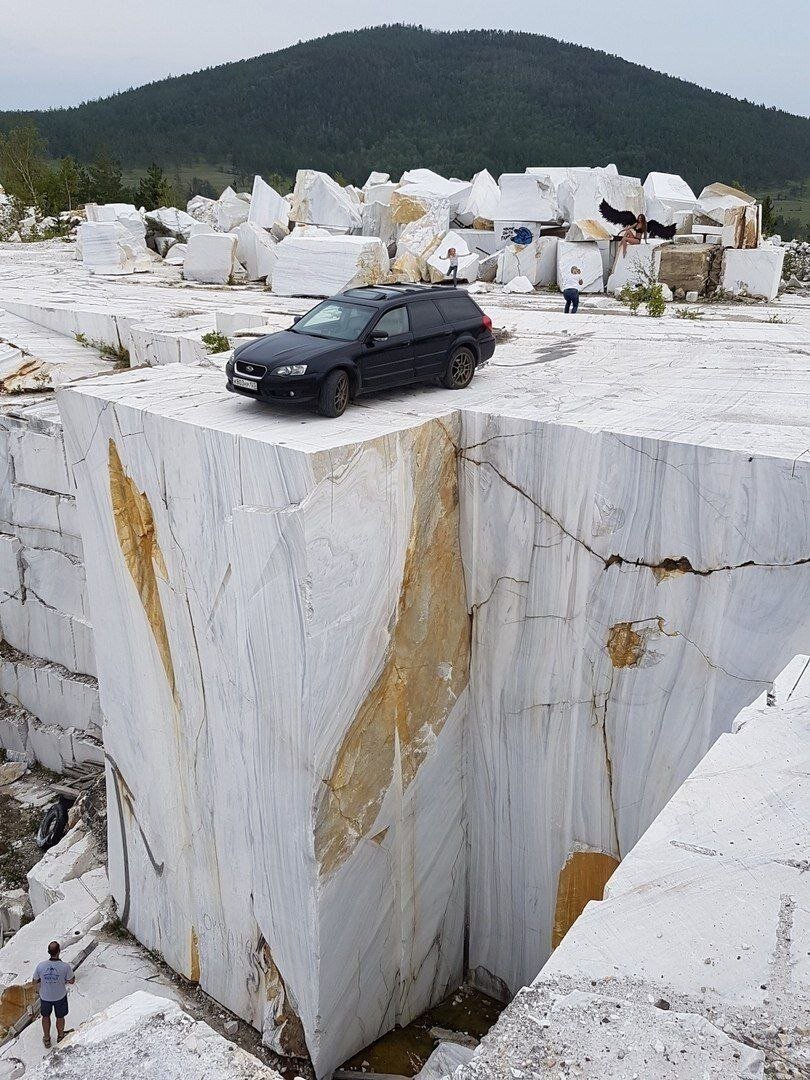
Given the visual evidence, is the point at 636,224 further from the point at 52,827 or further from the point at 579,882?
the point at 52,827

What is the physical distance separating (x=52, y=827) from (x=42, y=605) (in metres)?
2.80

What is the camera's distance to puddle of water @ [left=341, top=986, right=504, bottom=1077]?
665cm

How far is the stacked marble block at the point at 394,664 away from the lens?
5.65 m

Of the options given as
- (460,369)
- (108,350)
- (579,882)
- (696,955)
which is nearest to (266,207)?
(108,350)

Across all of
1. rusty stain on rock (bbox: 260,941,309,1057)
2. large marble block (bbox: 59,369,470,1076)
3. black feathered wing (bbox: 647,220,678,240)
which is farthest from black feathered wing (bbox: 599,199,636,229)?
rusty stain on rock (bbox: 260,941,309,1057)

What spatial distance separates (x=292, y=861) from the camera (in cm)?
610

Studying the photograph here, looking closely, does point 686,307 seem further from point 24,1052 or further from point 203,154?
A: point 203,154

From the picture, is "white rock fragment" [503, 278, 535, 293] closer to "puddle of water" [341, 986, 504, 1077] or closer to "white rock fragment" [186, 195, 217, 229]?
"puddle of water" [341, 986, 504, 1077]

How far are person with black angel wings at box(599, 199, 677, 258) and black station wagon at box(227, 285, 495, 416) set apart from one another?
9.77m

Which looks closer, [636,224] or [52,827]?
[52,827]

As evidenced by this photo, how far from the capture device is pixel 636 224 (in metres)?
16.1

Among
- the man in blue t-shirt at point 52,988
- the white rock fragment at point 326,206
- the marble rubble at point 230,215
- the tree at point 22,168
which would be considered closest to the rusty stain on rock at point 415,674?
the man in blue t-shirt at point 52,988

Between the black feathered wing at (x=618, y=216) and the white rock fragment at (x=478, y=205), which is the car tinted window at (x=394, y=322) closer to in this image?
the black feathered wing at (x=618, y=216)

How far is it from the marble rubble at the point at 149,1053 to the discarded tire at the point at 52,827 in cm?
801
